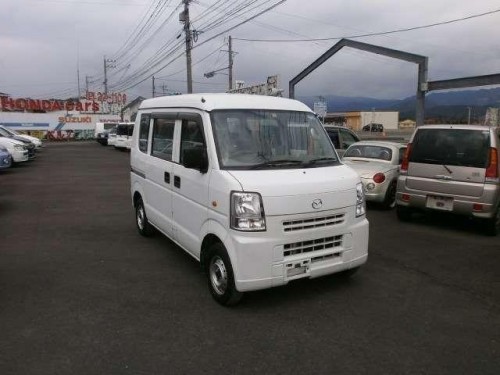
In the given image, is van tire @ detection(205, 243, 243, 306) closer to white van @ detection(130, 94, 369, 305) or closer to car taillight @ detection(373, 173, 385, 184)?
white van @ detection(130, 94, 369, 305)

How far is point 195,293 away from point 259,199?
1.43 m

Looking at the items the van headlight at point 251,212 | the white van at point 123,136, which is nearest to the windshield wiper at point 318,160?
the van headlight at point 251,212

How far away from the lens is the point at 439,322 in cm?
421

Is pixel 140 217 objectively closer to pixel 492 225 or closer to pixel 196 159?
pixel 196 159

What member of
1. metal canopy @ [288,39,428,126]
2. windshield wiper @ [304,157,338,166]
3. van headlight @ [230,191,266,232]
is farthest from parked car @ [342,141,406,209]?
metal canopy @ [288,39,428,126]

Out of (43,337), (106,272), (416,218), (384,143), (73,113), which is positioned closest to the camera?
(43,337)

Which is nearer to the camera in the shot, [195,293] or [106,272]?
[195,293]

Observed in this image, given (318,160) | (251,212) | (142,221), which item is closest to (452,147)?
(318,160)

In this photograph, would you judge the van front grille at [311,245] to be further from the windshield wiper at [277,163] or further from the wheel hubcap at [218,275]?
the windshield wiper at [277,163]

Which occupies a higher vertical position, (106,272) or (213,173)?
(213,173)

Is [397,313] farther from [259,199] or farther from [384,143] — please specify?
[384,143]

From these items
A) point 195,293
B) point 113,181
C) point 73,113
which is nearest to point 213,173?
point 195,293

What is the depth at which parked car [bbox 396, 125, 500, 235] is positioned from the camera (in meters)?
7.07

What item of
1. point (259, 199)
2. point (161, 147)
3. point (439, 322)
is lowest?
point (439, 322)
